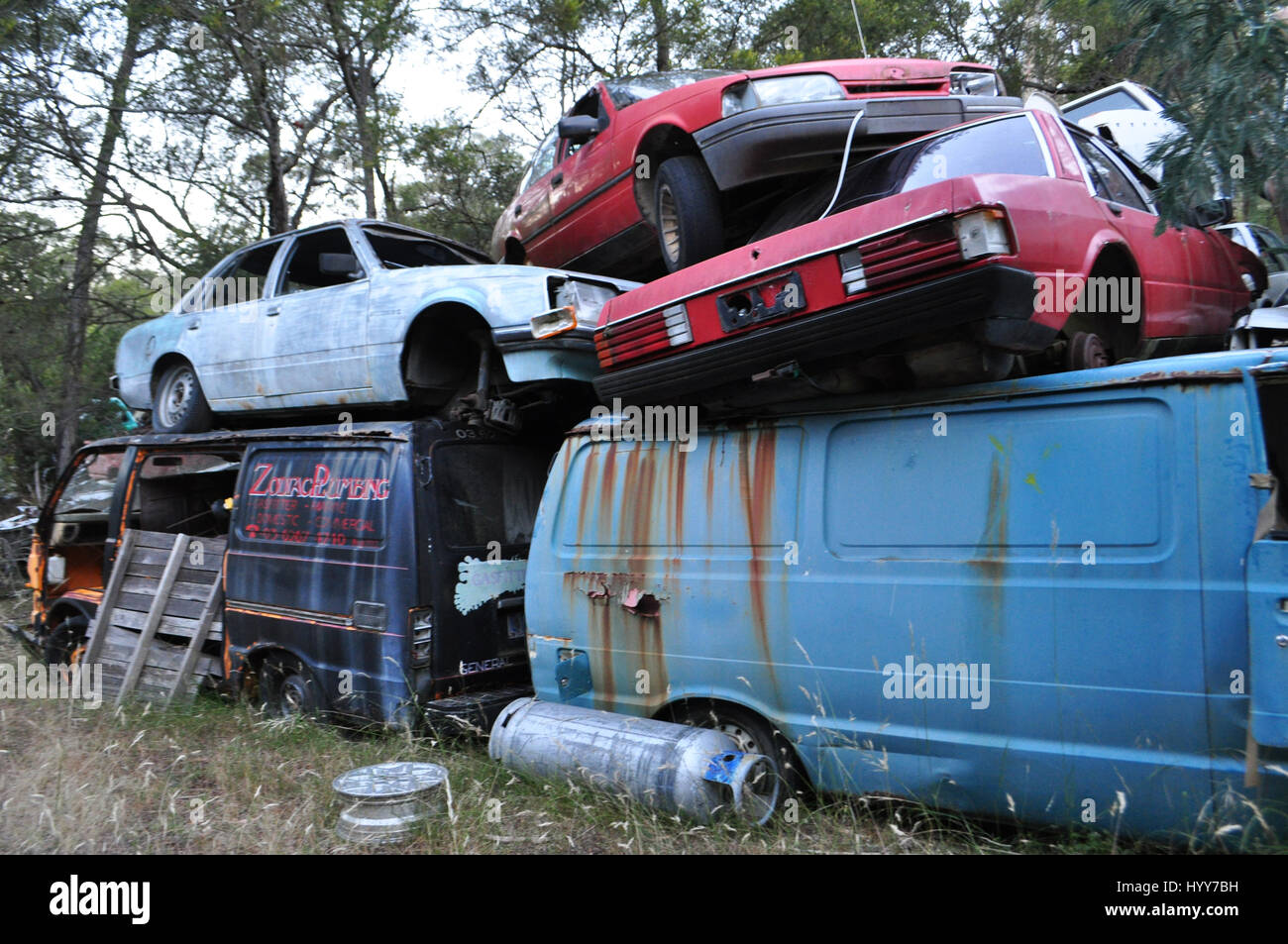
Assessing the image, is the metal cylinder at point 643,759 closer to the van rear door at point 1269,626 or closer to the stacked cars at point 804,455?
the stacked cars at point 804,455

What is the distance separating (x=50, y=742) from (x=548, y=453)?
3071 millimetres

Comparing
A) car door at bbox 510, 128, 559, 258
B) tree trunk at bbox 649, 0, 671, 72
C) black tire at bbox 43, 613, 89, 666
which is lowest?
black tire at bbox 43, 613, 89, 666

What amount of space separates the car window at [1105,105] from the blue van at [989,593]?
4588mm

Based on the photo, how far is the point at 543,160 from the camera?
6957 millimetres

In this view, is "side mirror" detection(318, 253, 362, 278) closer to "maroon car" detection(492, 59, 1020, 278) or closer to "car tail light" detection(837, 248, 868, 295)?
"maroon car" detection(492, 59, 1020, 278)

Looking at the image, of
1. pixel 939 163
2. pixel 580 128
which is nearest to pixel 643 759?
pixel 939 163

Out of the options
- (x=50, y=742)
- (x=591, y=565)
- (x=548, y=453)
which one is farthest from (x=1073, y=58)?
(x=50, y=742)

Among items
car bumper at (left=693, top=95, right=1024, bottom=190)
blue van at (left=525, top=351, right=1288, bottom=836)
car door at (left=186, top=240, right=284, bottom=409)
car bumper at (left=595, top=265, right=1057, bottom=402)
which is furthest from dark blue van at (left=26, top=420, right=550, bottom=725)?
car bumper at (left=693, top=95, right=1024, bottom=190)

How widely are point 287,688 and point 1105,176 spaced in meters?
4.96

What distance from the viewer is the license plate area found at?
3.33 m

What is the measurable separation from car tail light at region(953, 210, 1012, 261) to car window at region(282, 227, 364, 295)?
4026mm

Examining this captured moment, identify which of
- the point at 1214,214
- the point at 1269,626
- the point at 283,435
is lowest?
the point at 1269,626

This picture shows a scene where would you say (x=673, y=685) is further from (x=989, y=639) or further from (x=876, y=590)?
(x=989, y=639)

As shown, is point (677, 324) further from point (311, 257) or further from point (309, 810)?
point (311, 257)
